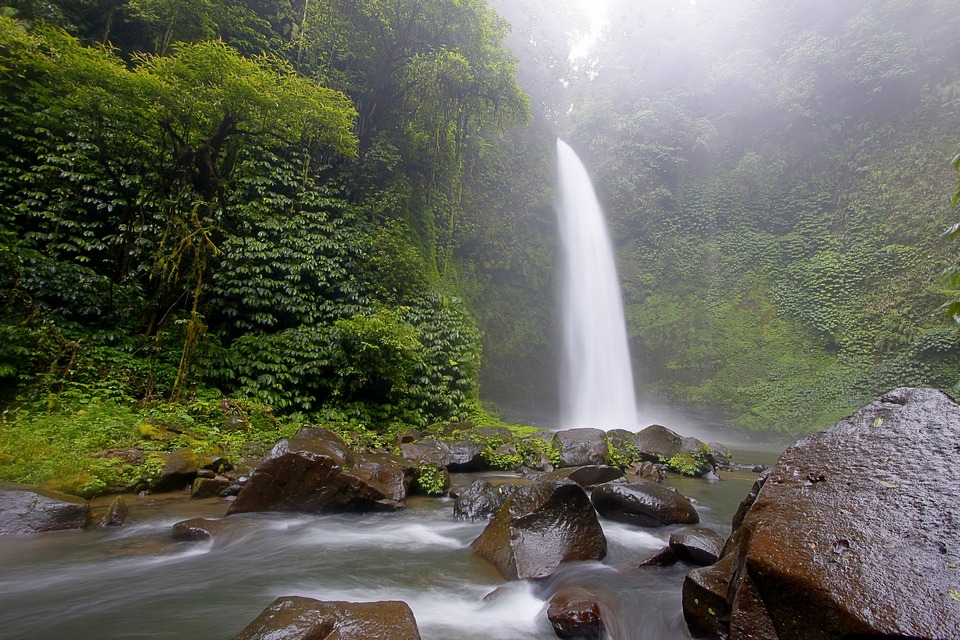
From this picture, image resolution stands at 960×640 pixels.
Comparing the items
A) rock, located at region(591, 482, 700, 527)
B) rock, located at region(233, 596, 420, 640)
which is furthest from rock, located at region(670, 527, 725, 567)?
rock, located at region(233, 596, 420, 640)

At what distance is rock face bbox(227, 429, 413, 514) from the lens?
459 cm

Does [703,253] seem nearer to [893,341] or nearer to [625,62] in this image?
[893,341]

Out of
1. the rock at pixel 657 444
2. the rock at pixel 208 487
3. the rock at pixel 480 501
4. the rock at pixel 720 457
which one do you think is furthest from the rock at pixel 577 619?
the rock at pixel 720 457

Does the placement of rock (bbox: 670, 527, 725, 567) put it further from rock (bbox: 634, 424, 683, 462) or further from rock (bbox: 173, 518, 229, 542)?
rock (bbox: 634, 424, 683, 462)

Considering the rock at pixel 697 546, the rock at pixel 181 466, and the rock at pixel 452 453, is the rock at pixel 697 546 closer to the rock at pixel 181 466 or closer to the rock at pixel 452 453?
the rock at pixel 452 453

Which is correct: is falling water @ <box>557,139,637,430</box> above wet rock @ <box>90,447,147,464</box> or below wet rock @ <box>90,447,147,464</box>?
above

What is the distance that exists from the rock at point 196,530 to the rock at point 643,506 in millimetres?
3770

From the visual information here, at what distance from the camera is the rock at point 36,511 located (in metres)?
3.73

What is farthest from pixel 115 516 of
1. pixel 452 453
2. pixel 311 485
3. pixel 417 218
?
pixel 417 218

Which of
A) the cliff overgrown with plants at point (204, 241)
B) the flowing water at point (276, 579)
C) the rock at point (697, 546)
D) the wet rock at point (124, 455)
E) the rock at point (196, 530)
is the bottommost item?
the flowing water at point (276, 579)

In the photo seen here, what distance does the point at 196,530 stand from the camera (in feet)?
12.8

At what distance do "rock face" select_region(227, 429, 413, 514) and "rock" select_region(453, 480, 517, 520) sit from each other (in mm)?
701

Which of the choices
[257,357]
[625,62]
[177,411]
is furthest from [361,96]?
[625,62]

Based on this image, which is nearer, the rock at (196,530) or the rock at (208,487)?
the rock at (196,530)
